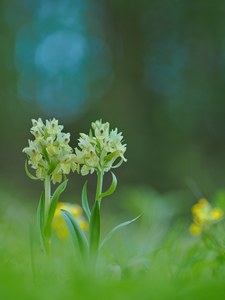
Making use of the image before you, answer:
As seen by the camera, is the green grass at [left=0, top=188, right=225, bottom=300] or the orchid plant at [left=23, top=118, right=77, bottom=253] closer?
the green grass at [left=0, top=188, right=225, bottom=300]

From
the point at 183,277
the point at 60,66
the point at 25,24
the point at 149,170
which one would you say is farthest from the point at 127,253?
the point at 25,24

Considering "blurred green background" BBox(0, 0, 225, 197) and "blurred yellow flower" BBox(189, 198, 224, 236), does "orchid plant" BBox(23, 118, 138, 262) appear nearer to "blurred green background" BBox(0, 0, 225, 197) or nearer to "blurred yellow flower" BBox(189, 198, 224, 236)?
"blurred yellow flower" BBox(189, 198, 224, 236)

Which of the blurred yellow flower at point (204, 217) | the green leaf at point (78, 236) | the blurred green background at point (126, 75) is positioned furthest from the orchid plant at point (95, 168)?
the blurred green background at point (126, 75)

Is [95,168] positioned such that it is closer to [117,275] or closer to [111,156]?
[111,156]

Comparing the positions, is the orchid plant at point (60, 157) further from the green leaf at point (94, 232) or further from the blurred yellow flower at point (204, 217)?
the blurred yellow flower at point (204, 217)

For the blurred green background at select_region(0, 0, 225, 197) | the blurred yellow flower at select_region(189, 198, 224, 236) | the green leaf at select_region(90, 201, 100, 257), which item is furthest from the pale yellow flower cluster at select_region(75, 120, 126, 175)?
the blurred green background at select_region(0, 0, 225, 197)
